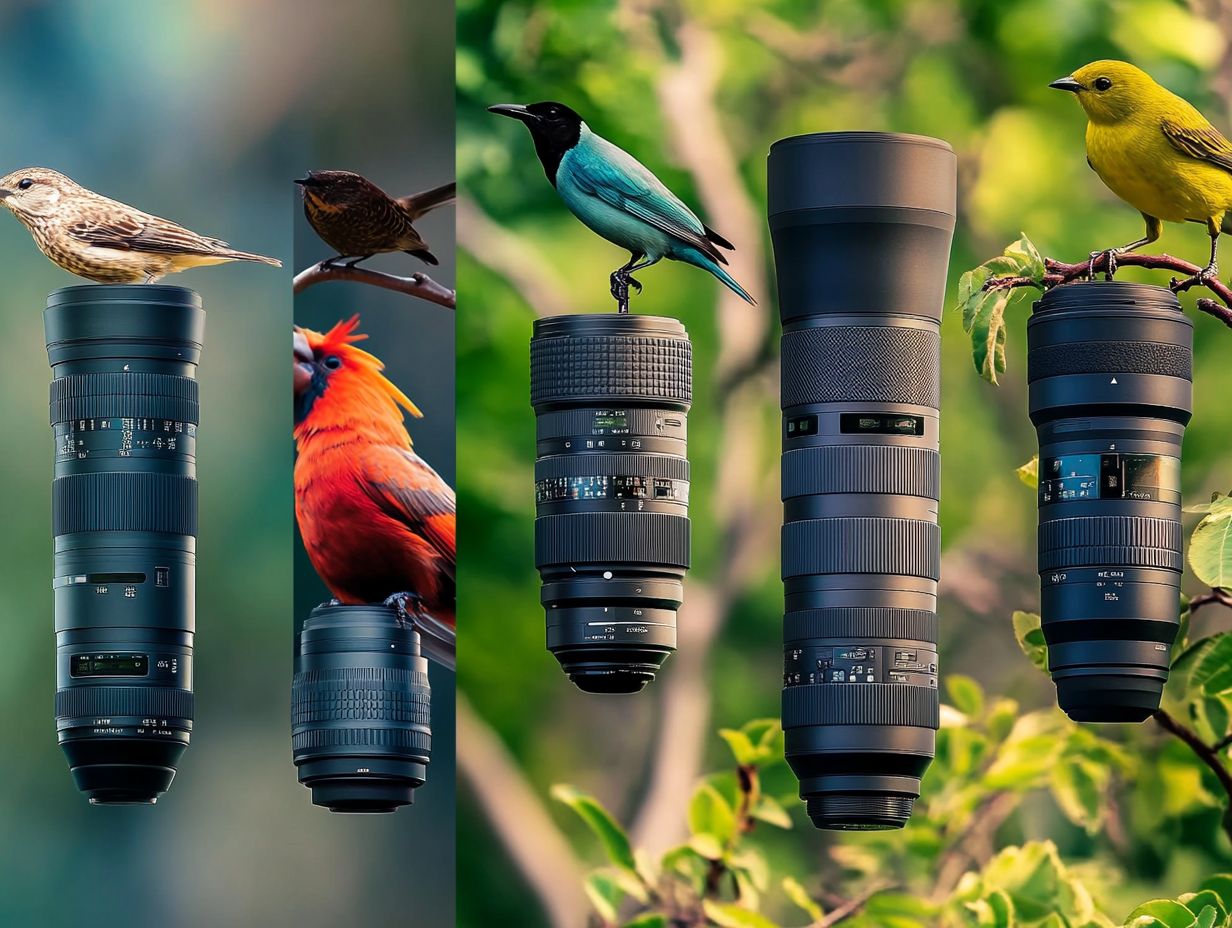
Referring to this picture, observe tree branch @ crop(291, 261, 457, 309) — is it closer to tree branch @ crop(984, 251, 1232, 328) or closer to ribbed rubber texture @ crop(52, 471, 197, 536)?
ribbed rubber texture @ crop(52, 471, 197, 536)

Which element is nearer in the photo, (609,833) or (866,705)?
(866,705)

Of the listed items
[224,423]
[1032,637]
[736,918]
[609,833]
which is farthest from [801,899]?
[224,423]

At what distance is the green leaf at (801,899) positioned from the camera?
566cm

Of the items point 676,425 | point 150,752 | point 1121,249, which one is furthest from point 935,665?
point 150,752

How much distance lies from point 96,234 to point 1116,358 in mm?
2143

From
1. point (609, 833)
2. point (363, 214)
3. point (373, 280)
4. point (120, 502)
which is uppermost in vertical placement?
point (363, 214)

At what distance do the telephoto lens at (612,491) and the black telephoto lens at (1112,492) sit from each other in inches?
28.9

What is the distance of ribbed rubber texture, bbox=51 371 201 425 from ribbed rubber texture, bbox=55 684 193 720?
555 millimetres

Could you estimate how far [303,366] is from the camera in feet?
19.2

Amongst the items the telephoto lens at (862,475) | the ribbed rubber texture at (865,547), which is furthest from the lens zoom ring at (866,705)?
the ribbed rubber texture at (865,547)

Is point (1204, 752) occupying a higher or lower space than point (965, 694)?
lower

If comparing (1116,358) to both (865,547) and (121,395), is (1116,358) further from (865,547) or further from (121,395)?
(121,395)

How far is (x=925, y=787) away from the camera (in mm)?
5668

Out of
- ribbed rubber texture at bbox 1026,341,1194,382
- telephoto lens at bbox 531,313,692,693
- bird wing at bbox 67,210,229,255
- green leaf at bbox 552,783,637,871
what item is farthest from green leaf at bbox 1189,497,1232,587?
bird wing at bbox 67,210,229,255
